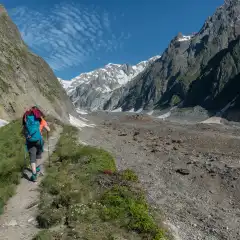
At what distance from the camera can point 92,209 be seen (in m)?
10.1

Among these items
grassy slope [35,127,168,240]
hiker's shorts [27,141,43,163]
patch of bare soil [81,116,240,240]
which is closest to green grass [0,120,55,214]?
hiker's shorts [27,141,43,163]

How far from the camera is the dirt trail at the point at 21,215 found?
29.3 ft

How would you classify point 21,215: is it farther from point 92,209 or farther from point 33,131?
point 33,131

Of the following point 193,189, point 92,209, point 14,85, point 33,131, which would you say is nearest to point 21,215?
point 92,209

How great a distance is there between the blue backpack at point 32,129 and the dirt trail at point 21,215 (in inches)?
64.7

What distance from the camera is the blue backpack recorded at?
12.3 metres

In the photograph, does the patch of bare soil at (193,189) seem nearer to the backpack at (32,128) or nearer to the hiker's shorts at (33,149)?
the hiker's shorts at (33,149)

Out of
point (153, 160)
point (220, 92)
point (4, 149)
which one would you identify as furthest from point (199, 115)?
point (4, 149)

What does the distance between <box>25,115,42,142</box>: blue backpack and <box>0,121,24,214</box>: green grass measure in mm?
1632

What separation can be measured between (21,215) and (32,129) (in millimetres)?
3315

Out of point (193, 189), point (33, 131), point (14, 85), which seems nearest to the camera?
point (33, 131)

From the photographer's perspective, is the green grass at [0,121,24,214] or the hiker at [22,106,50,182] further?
the hiker at [22,106,50,182]

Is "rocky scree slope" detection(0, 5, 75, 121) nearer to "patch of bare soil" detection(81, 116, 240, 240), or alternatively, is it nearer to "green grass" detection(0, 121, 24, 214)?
"patch of bare soil" detection(81, 116, 240, 240)

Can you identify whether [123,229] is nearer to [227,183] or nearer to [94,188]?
[94,188]
